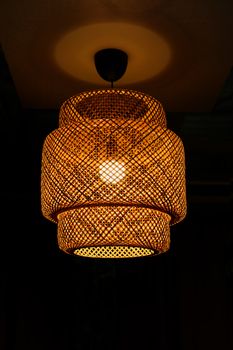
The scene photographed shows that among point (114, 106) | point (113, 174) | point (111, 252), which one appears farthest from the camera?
point (111, 252)

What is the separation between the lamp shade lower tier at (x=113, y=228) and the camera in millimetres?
1121

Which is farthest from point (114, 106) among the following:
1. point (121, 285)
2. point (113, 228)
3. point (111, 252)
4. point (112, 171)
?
point (121, 285)
